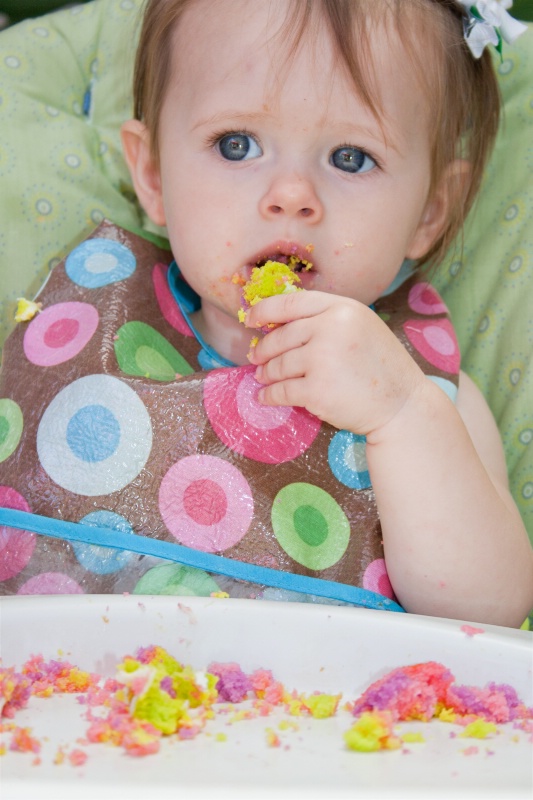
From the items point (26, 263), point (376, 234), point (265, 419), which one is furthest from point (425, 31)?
point (26, 263)

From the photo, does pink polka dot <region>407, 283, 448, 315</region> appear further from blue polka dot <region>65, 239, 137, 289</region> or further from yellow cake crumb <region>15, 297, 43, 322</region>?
yellow cake crumb <region>15, 297, 43, 322</region>

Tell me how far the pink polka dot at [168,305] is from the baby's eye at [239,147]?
22 centimetres

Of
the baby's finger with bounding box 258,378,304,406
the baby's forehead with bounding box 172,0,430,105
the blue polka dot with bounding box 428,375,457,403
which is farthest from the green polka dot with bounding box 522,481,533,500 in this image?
the baby's forehead with bounding box 172,0,430,105

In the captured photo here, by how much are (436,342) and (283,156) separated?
12.2 inches

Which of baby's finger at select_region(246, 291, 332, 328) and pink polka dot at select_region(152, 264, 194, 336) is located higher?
baby's finger at select_region(246, 291, 332, 328)

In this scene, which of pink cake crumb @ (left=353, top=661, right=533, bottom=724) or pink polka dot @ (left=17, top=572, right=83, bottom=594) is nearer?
pink cake crumb @ (left=353, top=661, right=533, bottom=724)

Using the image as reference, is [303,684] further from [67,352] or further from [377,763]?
[67,352]

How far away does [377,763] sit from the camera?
1.89 feet

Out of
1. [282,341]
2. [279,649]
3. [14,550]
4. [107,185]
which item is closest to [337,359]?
[282,341]

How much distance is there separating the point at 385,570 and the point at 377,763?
16.7 inches

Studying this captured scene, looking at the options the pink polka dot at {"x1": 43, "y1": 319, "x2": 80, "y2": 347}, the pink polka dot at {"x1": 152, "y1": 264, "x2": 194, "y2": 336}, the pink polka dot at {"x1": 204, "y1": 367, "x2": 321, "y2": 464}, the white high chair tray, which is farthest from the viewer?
the pink polka dot at {"x1": 152, "y1": 264, "x2": 194, "y2": 336}

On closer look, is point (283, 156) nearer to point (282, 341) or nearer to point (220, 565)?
point (282, 341)

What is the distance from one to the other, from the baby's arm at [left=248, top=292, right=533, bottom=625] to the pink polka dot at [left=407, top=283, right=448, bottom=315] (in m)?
0.31

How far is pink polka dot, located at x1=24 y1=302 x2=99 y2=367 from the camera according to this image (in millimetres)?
1094
